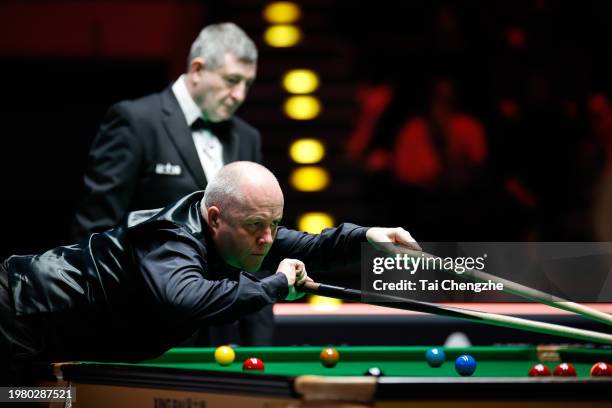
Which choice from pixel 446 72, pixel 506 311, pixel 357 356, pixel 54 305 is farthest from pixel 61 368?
pixel 446 72

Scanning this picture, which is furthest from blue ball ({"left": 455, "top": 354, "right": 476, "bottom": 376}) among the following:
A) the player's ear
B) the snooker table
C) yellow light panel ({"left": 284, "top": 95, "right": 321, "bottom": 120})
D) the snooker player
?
yellow light panel ({"left": 284, "top": 95, "right": 321, "bottom": 120})

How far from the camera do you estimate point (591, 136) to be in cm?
659

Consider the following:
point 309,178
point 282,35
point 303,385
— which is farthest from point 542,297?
point 282,35

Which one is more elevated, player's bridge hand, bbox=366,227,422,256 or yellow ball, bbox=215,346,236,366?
player's bridge hand, bbox=366,227,422,256

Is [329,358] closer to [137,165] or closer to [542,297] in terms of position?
[542,297]

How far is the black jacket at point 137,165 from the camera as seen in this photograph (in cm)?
405

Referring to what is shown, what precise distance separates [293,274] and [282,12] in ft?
14.3

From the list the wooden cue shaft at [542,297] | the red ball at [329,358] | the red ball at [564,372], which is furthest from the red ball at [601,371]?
the red ball at [329,358]

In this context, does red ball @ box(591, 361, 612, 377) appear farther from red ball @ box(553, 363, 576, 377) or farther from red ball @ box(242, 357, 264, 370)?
red ball @ box(242, 357, 264, 370)

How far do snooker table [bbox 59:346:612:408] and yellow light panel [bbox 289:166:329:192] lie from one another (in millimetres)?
3325

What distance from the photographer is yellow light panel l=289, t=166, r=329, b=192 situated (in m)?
6.91

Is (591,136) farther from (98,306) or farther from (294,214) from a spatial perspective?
(98,306)

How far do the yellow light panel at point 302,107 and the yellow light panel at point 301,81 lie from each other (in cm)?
6

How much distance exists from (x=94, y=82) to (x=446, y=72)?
85.7 inches
